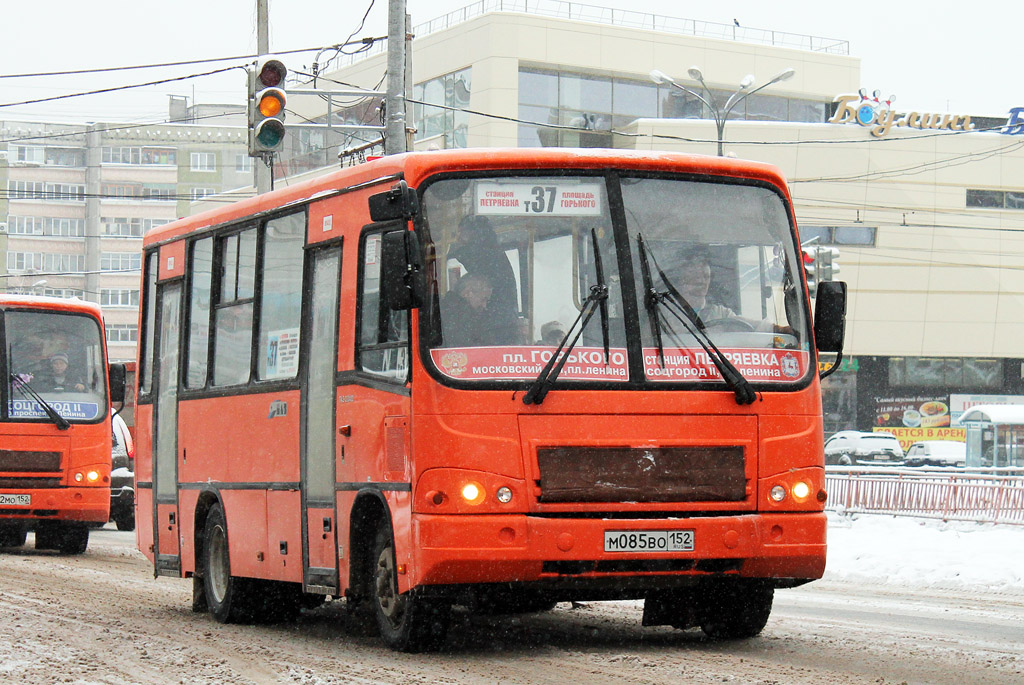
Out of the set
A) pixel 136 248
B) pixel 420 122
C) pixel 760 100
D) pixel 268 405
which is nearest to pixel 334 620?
pixel 268 405

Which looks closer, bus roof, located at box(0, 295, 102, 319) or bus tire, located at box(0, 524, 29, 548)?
bus roof, located at box(0, 295, 102, 319)

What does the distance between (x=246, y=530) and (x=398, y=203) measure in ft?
12.0

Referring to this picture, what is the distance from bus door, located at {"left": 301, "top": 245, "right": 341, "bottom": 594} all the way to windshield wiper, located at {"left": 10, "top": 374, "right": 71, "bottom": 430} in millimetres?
10467

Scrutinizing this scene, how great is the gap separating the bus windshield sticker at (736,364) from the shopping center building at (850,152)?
49711 millimetres

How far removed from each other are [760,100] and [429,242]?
5856cm

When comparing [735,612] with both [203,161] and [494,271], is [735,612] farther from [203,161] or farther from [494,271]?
[203,161]

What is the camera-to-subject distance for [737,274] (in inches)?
378

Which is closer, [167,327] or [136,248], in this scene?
[167,327]

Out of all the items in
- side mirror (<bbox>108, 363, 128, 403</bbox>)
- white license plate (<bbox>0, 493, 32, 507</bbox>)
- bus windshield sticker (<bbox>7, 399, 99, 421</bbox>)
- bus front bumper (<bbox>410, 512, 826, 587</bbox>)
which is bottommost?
white license plate (<bbox>0, 493, 32, 507</bbox>)

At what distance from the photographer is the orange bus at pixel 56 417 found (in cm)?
2034

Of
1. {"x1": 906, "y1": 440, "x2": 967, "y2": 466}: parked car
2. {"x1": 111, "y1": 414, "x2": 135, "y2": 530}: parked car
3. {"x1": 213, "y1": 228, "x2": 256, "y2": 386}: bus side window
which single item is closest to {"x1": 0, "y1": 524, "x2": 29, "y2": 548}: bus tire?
{"x1": 111, "y1": 414, "x2": 135, "y2": 530}: parked car

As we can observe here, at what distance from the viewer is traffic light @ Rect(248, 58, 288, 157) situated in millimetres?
18328

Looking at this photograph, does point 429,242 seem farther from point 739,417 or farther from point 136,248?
point 136,248

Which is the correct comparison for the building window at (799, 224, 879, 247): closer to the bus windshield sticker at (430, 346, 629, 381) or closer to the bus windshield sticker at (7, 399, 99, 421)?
the bus windshield sticker at (7, 399, 99, 421)
